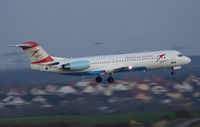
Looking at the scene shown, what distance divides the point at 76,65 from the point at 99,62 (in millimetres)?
4223

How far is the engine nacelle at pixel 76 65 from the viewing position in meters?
61.5

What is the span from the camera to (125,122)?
2940 inches

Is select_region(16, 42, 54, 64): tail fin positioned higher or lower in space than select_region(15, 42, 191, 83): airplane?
higher

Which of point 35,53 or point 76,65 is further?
point 35,53

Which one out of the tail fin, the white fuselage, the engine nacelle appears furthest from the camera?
the white fuselage

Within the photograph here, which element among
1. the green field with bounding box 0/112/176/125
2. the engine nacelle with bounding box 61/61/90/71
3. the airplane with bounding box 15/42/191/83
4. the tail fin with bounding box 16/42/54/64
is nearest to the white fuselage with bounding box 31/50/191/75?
the airplane with bounding box 15/42/191/83

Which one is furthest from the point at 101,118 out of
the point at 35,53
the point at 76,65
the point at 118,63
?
the point at 35,53

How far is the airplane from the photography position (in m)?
62.1

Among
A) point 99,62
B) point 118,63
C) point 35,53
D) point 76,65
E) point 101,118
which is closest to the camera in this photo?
point 76,65

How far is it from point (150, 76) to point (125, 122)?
1949 centimetres

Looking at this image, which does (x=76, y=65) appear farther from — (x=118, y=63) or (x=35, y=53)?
(x=118, y=63)

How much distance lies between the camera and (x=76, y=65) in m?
61.8

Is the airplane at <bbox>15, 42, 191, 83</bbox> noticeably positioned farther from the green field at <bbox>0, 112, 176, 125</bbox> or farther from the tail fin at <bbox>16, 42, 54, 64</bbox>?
the green field at <bbox>0, 112, 176, 125</bbox>

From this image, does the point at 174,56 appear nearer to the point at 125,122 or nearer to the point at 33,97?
the point at 125,122
